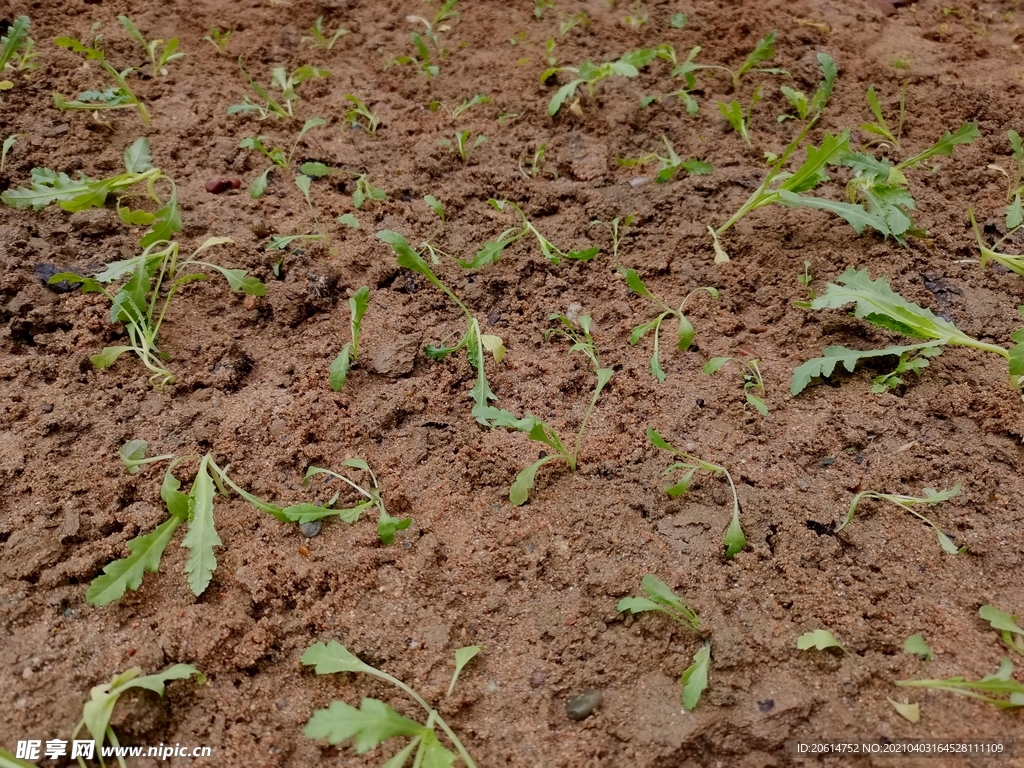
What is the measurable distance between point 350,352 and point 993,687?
5.69 ft

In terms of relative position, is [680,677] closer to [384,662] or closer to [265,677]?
[384,662]

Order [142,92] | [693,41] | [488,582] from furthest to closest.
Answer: [693,41] < [142,92] < [488,582]

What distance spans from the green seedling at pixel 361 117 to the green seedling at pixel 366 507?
1.54m

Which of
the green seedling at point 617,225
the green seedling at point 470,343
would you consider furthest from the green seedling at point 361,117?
the green seedling at point 617,225

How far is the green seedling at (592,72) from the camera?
261 centimetres

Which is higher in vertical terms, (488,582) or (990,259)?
(990,259)

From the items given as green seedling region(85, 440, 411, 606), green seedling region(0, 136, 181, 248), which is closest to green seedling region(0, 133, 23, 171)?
green seedling region(0, 136, 181, 248)

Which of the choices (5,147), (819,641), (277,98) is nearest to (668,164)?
(277,98)

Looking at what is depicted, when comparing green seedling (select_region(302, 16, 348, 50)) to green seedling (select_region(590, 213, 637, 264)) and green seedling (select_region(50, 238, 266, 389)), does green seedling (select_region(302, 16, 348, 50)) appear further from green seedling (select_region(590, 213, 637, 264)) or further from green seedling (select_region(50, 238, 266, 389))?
green seedling (select_region(590, 213, 637, 264))

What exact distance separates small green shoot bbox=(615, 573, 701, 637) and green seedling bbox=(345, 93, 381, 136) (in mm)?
2070

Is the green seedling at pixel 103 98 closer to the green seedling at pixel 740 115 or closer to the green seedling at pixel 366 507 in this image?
the green seedling at pixel 366 507

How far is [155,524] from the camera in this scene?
5.41 ft

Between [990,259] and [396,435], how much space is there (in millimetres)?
1990

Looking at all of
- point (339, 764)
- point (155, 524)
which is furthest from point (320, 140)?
point (339, 764)
